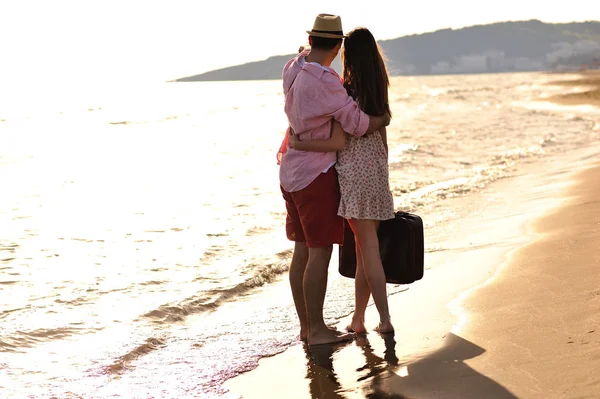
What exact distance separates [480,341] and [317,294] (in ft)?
3.01

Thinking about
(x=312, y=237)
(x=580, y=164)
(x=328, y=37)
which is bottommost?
(x=580, y=164)

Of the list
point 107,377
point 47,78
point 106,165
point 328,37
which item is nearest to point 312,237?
point 328,37

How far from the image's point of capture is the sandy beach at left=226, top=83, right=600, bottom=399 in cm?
338

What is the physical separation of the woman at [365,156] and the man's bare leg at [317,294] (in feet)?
0.77

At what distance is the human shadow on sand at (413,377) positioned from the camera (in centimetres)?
335

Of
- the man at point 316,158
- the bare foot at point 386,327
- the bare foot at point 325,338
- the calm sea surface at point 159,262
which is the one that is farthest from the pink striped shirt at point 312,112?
the calm sea surface at point 159,262

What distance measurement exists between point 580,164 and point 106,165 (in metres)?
11.0

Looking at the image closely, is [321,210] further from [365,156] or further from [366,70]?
[366,70]

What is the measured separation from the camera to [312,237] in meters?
4.23

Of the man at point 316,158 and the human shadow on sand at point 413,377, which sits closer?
the human shadow on sand at point 413,377

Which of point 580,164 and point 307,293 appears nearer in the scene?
point 307,293

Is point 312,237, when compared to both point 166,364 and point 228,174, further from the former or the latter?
point 228,174

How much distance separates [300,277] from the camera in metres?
4.50

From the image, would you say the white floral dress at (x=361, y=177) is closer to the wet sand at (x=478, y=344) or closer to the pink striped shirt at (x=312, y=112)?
the pink striped shirt at (x=312, y=112)
